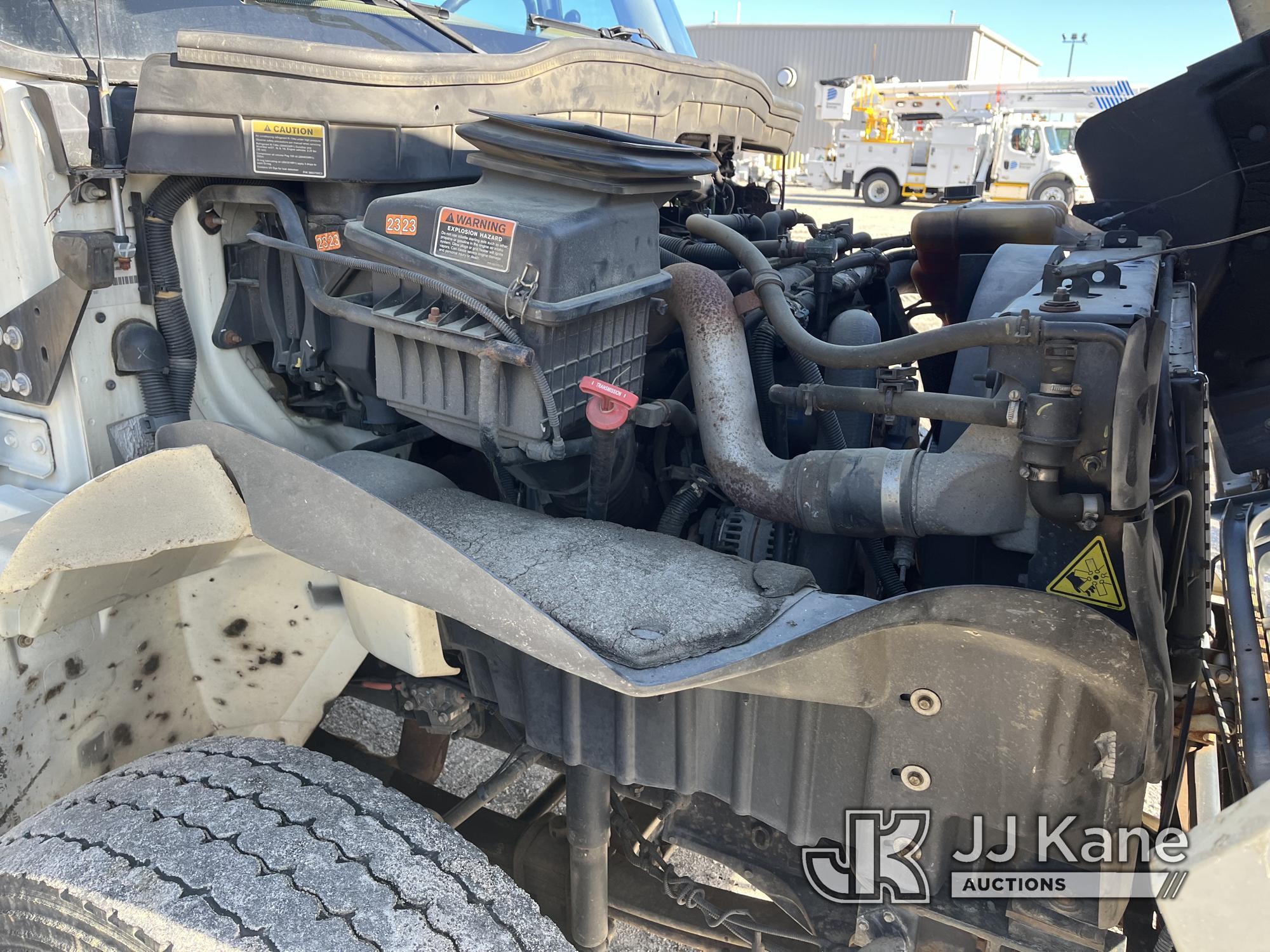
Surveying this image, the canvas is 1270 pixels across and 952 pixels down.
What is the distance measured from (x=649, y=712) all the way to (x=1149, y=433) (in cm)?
83

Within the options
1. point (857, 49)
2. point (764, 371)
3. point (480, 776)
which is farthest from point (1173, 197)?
point (857, 49)

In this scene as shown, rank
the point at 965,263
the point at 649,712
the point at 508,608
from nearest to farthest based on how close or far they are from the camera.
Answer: the point at 508,608, the point at 649,712, the point at 965,263

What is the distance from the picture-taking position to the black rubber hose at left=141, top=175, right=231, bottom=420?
1.81 metres

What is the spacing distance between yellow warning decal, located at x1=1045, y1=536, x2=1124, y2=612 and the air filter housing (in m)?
0.85

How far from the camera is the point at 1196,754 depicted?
201cm

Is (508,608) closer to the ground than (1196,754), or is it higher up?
higher up

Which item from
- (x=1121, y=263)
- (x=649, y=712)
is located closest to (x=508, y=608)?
(x=649, y=712)

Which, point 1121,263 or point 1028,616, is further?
point 1121,263

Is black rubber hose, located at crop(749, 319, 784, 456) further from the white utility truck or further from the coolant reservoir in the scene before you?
the white utility truck

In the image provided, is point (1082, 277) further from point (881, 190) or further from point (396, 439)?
point (881, 190)

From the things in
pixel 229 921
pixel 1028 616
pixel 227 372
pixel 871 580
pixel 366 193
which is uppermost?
pixel 366 193

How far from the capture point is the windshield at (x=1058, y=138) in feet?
71.8

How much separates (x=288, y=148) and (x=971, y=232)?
5.81 feet

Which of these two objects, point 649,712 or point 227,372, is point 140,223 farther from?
point 649,712
